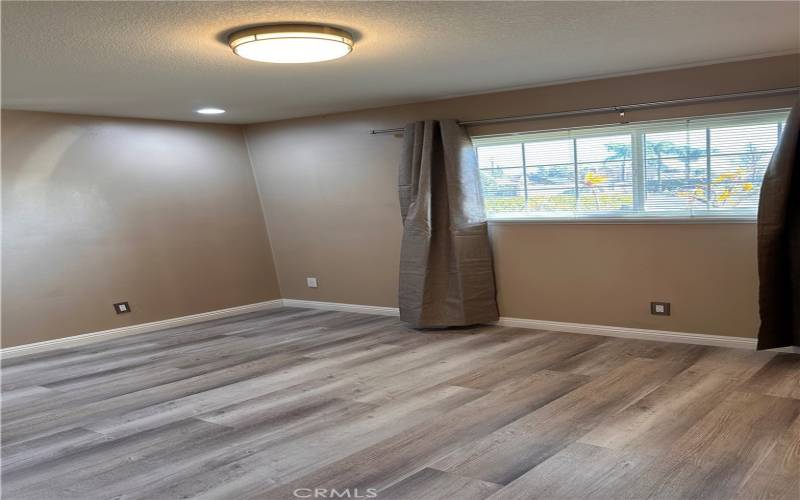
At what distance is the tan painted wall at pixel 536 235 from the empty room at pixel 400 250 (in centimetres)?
2

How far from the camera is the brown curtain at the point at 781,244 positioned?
3604 millimetres

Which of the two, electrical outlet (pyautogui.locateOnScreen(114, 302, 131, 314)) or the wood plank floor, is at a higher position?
electrical outlet (pyautogui.locateOnScreen(114, 302, 131, 314))

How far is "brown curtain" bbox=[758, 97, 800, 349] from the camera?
3.60 meters

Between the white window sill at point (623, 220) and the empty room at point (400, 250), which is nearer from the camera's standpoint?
the empty room at point (400, 250)

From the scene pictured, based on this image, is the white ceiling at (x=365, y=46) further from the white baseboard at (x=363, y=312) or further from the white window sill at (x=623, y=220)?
the white baseboard at (x=363, y=312)

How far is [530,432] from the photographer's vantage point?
9.62ft

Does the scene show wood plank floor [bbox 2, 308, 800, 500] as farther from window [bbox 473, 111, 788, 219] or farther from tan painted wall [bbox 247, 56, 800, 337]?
window [bbox 473, 111, 788, 219]

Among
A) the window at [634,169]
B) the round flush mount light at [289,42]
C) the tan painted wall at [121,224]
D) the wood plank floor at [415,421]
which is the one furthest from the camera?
the tan painted wall at [121,224]

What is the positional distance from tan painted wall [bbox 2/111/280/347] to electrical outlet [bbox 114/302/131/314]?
45mm

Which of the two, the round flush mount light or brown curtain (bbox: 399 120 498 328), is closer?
the round flush mount light

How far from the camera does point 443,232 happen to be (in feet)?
16.8

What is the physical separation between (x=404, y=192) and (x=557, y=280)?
144 centimetres

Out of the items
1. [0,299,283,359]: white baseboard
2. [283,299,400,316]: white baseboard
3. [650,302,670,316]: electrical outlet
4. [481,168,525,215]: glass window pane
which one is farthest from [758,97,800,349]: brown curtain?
[0,299,283,359]: white baseboard

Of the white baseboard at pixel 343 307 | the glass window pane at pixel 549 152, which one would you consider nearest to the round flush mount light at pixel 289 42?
the glass window pane at pixel 549 152
